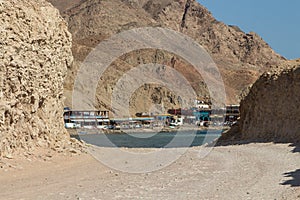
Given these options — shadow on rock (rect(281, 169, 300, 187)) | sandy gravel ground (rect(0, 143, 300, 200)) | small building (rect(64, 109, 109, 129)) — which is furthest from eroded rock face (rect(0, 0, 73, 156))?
small building (rect(64, 109, 109, 129))

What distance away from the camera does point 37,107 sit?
15.7 metres

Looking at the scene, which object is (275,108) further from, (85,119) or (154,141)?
(85,119)

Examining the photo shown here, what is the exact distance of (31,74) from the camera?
15.1 m

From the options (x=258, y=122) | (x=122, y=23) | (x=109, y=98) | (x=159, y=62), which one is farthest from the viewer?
(x=122, y=23)

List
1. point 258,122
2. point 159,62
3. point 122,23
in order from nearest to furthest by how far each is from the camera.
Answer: point 258,122 < point 159,62 < point 122,23

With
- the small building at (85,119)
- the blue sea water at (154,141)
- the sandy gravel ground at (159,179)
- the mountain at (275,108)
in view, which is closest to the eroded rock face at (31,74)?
the sandy gravel ground at (159,179)

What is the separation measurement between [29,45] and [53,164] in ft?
12.5

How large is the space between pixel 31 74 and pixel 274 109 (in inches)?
495

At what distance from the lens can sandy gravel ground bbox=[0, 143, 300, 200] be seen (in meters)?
9.86

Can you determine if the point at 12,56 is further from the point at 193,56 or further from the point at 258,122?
the point at 193,56

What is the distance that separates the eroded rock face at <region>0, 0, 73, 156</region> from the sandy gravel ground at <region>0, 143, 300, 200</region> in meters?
0.99

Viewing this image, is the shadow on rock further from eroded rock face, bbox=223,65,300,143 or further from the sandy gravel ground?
eroded rock face, bbox=223,65,300,143

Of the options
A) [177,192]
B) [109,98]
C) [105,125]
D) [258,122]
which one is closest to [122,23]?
[109,98]

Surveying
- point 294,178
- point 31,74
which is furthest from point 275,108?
point 31,74
